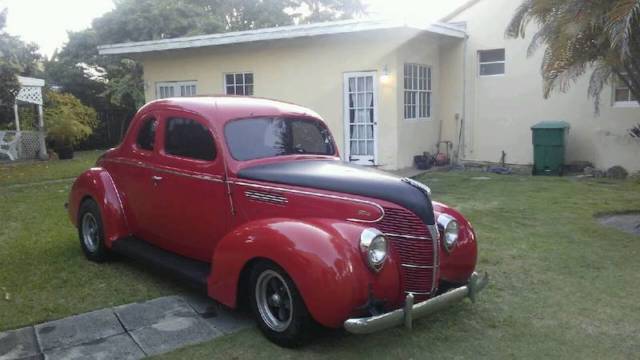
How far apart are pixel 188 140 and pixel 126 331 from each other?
1.71m

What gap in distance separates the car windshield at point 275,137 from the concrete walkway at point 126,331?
52.1 inches

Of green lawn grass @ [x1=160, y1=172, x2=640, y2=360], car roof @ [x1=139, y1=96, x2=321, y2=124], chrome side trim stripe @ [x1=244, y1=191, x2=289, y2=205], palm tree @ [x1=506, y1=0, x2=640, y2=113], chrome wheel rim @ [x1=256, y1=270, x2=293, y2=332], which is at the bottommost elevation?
green lawn grass @ [x1=160, y1=172, x2=640, y2=360]

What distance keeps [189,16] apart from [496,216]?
18.5 meters

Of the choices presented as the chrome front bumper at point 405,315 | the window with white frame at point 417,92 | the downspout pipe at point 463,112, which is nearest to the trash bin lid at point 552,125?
the downspout pipe at point 463,112

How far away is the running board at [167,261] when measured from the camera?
4.55 m

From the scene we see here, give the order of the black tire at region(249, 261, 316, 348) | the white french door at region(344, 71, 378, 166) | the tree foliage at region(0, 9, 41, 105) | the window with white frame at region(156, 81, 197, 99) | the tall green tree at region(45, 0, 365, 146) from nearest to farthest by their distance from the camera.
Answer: the black tire at region(249, 261, 316, 348), the white french door at region(344, 71, 378, 166), the tree foliage at region(0, 9, 41, 105), the window with white frame at region(156, 81, 197, 99), the tall green tree at region(45, 0, 365, 146)

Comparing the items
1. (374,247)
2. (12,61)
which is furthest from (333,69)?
(374,247)

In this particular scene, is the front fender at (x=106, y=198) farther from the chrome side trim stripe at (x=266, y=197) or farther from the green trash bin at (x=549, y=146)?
the green trash bin at (x=549, y=146)

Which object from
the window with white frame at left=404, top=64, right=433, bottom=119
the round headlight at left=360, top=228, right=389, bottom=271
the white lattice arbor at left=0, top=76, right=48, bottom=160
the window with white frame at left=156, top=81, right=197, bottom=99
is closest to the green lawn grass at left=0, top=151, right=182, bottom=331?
the round headlight at left=360, top=228, right=389, bottom=271

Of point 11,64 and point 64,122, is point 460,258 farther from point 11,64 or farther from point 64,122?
point 64,122

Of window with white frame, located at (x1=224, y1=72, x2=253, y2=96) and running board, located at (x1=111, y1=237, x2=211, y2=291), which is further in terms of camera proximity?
window with white frame, located at (x1=224, y1=72, x2=253, y2=96)

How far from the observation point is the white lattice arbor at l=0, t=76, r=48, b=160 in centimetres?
1720

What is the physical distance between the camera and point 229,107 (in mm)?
4887

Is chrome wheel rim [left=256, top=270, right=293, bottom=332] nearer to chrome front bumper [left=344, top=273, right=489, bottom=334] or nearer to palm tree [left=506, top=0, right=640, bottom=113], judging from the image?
chrome front bumper [left=344, top=273, right=489, bottom=334]
